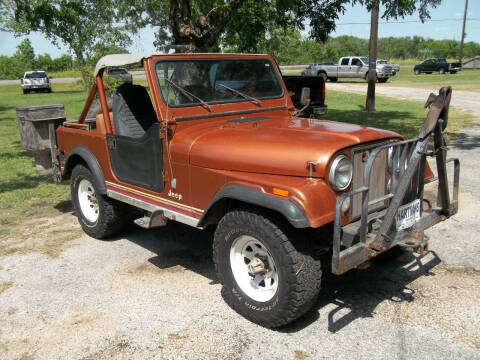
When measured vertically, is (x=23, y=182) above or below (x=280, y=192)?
below

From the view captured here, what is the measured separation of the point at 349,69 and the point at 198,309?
31166 millimetres

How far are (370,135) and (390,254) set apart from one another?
4.73ft

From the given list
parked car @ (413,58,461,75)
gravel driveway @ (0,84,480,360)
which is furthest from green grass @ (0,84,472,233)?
parked car @ (413,58,461,75)

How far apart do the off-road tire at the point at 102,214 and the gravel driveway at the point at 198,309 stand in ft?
0.64

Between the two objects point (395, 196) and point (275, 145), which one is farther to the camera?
point (275, 145)

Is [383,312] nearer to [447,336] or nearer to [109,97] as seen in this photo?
[447,336]

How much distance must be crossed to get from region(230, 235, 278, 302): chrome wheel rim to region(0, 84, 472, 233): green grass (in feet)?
10.9

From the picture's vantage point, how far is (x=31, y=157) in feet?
32.1

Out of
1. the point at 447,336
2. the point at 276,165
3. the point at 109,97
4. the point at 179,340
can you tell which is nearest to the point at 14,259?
the point at 109,97

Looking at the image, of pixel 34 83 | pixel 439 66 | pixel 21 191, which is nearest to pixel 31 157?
pixel 21 191

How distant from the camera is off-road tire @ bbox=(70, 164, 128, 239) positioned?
15.9 feet

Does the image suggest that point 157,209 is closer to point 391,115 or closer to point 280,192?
point 280,192

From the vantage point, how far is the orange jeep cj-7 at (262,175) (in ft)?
9.77

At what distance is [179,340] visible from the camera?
10.4 ft
